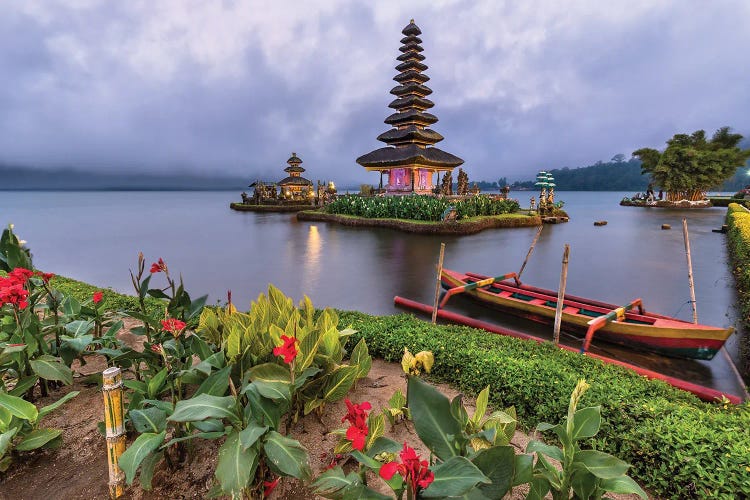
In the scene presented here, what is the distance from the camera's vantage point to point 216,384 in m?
2.45

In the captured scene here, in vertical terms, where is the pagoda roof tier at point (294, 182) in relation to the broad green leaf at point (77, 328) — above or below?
above

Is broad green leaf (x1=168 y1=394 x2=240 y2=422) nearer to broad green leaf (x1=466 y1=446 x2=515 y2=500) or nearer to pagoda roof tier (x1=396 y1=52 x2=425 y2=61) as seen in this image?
broad green leaf (x1=466 y1=446 x2=515 y2=500)

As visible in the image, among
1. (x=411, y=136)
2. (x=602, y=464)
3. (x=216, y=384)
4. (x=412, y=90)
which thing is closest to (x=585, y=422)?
(x=602, y=464)

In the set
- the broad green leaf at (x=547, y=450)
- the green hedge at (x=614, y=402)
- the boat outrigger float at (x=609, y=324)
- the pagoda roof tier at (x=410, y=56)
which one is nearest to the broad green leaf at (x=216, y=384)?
the broad green leaf at (x=547, y=450)

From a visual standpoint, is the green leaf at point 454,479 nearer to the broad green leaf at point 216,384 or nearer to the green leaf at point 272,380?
the green leaf at point 272,380

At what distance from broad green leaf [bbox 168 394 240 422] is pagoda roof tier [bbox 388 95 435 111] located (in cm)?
3339

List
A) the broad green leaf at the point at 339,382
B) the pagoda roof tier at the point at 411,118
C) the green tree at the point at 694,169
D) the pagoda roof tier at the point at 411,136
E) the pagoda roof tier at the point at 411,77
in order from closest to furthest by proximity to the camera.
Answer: the broad green leaf at the point at 339,382, the pagoda roof tier at the point at 411,136, the pagoda roof tier at the point at 411,118, the pagoda roof tier at the point at 411,77, the green tree at the point at 694,169

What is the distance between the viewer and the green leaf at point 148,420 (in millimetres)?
2375

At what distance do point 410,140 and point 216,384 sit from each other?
31.1m

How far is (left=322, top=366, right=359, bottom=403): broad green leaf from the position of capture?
119 inches

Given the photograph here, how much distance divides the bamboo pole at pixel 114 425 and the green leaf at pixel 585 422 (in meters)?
2.91

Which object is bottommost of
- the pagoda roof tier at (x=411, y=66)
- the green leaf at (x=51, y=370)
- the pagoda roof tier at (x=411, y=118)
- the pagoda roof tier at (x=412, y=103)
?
the green leaf at (x=51, y=370)

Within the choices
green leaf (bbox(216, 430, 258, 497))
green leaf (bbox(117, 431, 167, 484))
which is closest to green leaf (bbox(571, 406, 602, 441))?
green leaf (bbox(216, 430, 258, 497))

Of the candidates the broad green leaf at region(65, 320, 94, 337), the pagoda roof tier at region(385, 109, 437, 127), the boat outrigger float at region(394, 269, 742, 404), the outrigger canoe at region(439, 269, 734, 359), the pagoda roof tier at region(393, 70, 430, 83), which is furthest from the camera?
the pagoda roof tier at region(393, 70, 430, 83)
